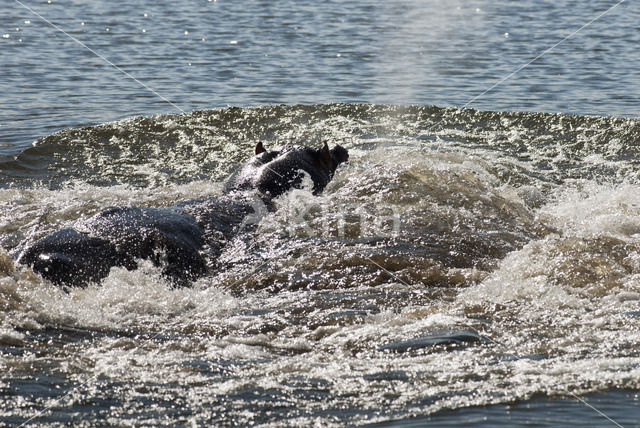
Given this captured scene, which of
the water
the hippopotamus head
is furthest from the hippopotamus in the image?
the water

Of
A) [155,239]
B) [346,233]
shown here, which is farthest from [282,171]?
[155,239]

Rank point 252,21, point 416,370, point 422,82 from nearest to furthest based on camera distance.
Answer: point 416,370, point 422,82, point 252,21

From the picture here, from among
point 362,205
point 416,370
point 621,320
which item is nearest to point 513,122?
point 362,205

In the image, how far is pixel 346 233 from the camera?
7531 millimetres

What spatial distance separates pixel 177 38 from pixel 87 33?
1.95 m

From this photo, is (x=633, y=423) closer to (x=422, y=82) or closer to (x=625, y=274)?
(x=625, y=274)

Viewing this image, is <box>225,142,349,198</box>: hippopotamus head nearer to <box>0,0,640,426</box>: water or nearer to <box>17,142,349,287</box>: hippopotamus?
<box>17,142,349,287</box>: hippopotamus

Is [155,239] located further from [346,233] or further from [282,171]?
[282,171]

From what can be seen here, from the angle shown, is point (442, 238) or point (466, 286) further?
point (442, 238)

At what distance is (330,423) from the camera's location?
4129 millimetres

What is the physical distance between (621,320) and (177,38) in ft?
47.3

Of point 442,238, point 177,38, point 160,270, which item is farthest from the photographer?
point 177,38

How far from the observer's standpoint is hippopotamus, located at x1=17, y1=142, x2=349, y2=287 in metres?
5.87

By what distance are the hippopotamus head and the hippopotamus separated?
0.04 ft
